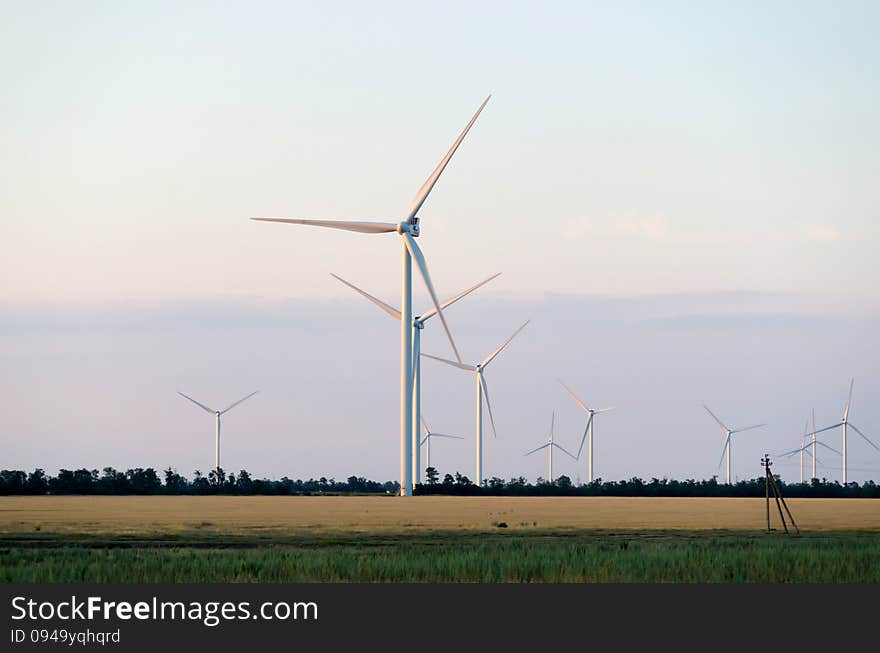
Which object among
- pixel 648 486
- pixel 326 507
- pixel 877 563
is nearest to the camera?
pixel 877 563

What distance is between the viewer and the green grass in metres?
45.8

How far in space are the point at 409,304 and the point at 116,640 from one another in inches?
3655

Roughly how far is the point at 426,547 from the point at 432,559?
960cm

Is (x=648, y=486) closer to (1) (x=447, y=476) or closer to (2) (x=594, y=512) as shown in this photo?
(1) (x=447, y=476)

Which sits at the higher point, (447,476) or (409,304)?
(409,304)

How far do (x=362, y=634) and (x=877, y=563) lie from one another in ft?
84.8

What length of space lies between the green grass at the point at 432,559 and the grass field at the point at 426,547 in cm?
7

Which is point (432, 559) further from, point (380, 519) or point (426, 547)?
point (380, 519)

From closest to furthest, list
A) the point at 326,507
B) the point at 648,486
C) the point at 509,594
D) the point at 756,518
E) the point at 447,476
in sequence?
the point at 509,594 → the point at 756,518 → the point at 326,507 → the point at 447,476 → the point at 648,486

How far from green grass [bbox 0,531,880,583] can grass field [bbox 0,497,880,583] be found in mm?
71

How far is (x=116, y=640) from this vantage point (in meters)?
32.5

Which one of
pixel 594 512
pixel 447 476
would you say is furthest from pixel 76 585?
pixel 447 476

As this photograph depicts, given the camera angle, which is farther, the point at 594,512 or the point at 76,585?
the point at 594,512

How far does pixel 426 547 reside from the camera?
6041cm
